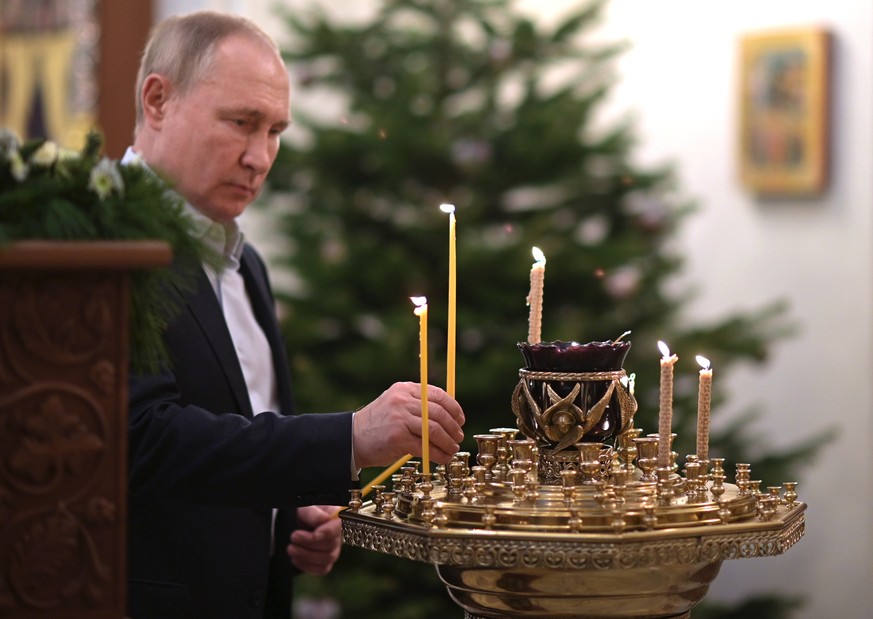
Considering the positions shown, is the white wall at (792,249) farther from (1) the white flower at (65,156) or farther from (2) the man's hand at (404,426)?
(1) the white flower at (65,156)

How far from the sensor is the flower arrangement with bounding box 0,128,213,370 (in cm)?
122

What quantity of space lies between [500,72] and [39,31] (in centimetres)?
278

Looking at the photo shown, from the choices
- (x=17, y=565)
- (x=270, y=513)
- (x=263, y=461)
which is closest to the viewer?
(x=17, y=565)

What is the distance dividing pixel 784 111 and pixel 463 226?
1.67 meters

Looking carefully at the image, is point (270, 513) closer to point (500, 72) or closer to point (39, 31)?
point (500, 72)

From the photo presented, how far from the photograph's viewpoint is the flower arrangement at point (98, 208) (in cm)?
122

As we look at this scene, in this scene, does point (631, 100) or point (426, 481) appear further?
point (631, 100)

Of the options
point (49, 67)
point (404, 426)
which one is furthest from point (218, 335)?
point (49, 67)

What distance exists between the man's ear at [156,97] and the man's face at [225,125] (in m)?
0.01

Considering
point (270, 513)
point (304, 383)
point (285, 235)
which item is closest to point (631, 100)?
point (285, 235)

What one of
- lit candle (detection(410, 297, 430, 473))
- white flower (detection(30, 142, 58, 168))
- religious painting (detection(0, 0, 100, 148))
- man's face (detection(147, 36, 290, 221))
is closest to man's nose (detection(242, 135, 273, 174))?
man's face (detection(147, 36, 290, 221))

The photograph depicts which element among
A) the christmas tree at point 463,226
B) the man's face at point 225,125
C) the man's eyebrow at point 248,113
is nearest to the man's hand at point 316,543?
the man's face at point 225,125

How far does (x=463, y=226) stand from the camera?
13.5ft

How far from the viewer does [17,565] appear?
Result: 1163 millimetres
